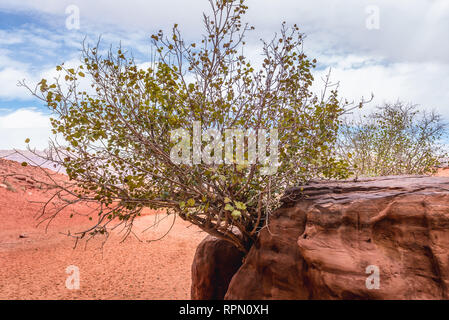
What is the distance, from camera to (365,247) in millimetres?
5254

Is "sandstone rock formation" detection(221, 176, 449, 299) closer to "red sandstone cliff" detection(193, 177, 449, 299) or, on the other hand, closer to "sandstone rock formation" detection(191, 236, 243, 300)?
"red sandstone cliff" detection(193, 177, 449, 299)

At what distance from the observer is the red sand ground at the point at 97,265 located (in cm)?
1090

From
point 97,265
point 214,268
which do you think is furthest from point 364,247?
point 97,265

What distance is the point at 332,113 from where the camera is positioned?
6.74 m

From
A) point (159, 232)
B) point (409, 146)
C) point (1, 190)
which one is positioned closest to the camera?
point (409, 146)

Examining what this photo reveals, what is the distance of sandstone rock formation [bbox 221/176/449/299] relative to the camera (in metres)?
4.86

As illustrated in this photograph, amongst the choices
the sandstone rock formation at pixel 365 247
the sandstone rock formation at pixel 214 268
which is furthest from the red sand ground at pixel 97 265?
the sandstone rock formation at pixel 365 247

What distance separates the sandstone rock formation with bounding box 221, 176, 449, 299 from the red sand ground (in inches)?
223

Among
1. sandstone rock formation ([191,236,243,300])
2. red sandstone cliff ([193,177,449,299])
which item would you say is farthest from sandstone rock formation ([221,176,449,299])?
sandstone rock formation ([191,236,243,300])

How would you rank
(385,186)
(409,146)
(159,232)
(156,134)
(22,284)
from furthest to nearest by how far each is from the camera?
(159,232) → (409,146) → (22,284) → (156,134) → (385,186)

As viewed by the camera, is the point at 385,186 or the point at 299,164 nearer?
the point at 385,186
